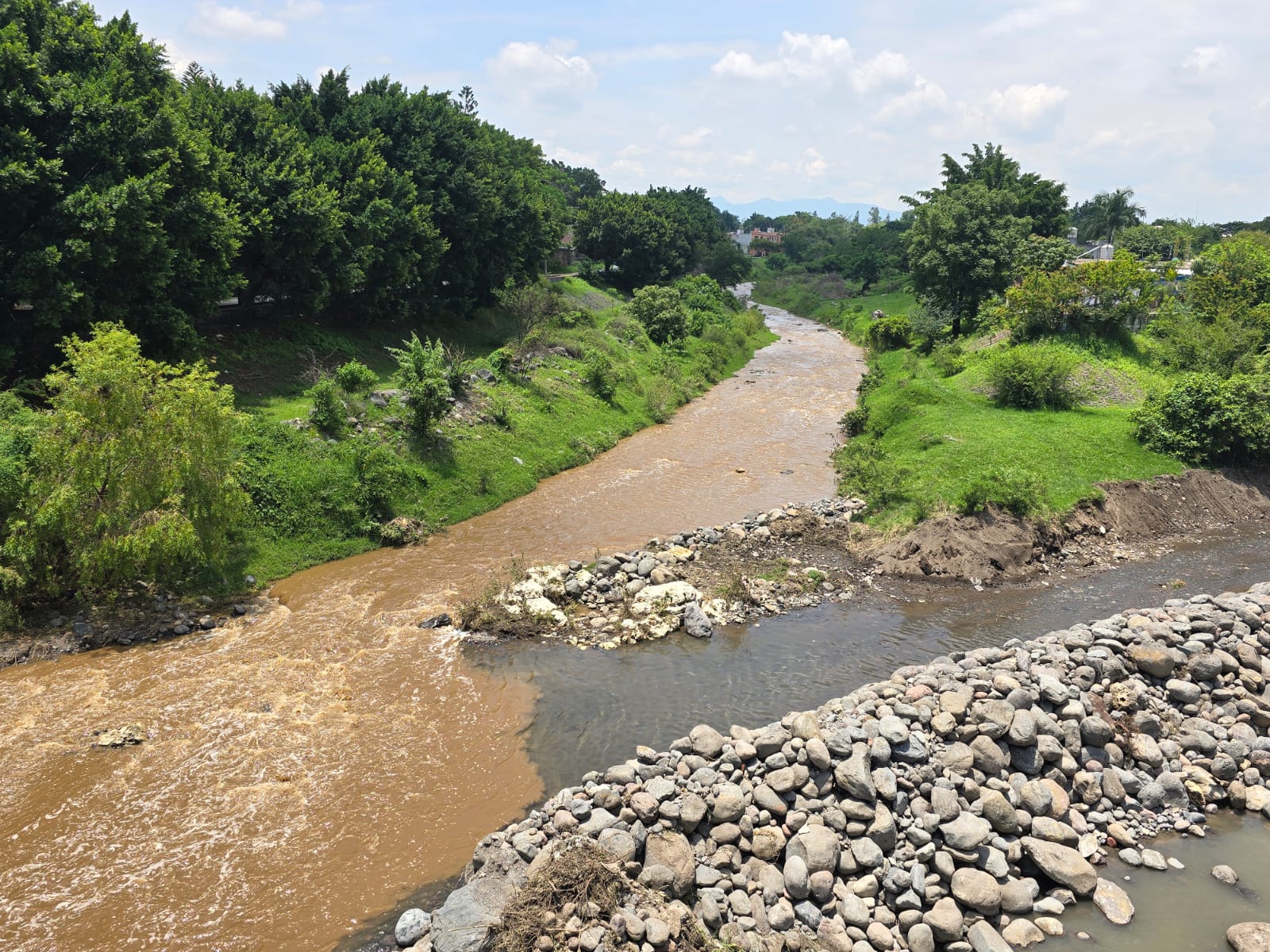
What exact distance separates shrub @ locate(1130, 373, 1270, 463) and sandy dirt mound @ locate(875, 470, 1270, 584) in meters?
0.89

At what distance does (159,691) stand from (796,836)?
41.1ft

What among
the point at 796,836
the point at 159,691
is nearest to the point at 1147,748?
the point at 796,836

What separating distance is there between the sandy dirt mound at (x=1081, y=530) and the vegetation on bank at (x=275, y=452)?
14253 millimetres

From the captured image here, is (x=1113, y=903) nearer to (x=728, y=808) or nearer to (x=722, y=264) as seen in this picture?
(x=728, y=808)

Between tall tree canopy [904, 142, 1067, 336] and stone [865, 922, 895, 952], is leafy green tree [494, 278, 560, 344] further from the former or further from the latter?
stone [865, 922, 895, 952]

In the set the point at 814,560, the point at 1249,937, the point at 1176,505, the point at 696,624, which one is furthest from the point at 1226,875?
the point at 1176,505

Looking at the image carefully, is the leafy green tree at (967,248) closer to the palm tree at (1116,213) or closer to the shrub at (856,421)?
the shrub at (856,421)

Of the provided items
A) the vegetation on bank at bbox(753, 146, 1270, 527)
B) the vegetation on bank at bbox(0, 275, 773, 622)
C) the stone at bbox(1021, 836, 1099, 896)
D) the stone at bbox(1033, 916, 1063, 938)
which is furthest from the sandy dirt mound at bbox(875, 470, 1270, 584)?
the vegetation on bank at bbox(0, 275, 773, 622)

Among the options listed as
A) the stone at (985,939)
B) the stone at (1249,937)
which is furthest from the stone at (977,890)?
the stone at (1249,937)

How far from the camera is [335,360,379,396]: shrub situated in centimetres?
2669

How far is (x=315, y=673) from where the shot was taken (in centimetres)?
1552

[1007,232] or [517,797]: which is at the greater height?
[1007,232]

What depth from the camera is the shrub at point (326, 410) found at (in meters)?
24.1

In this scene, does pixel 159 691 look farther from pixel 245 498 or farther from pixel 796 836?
pixel 796 836
